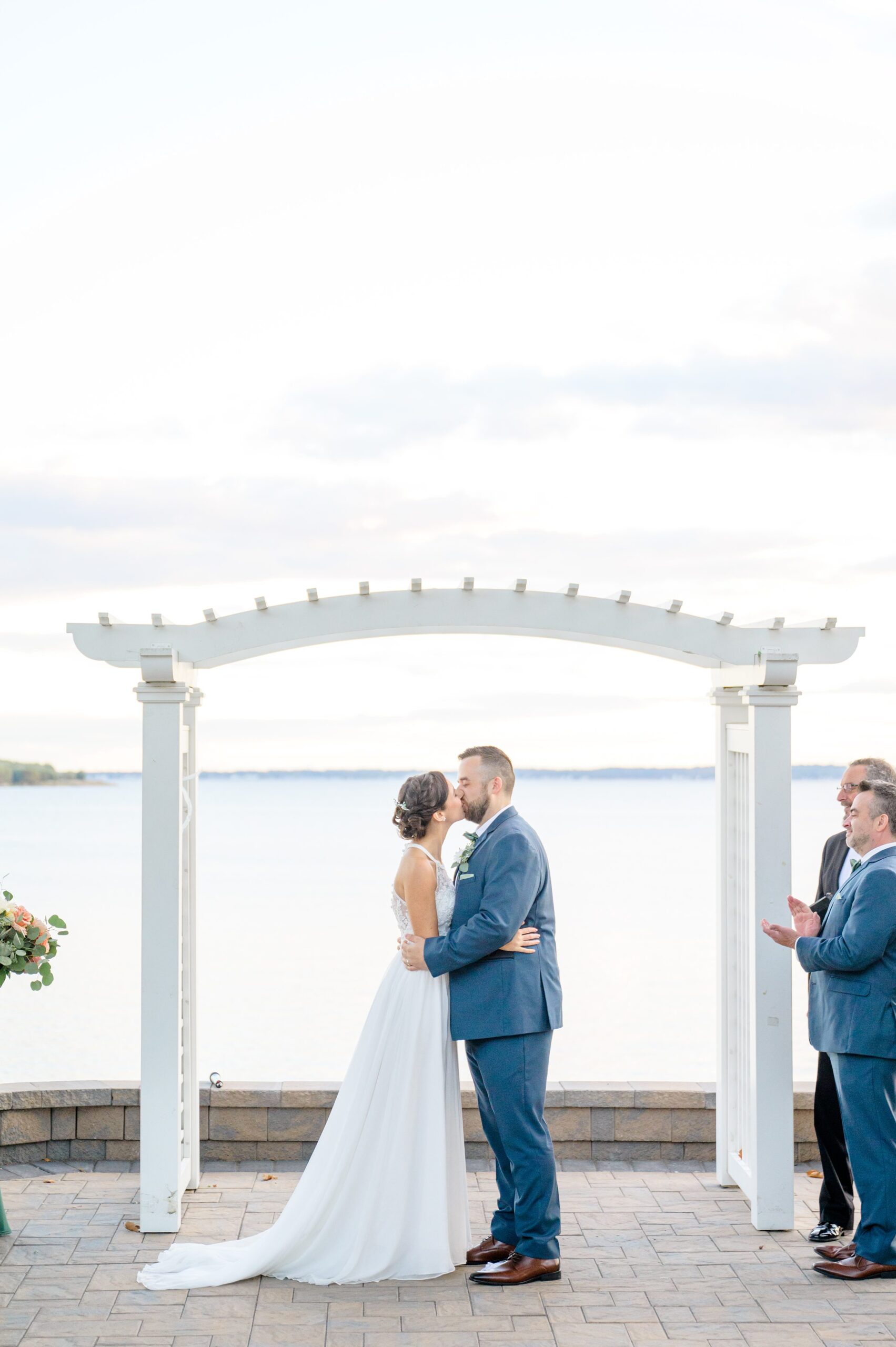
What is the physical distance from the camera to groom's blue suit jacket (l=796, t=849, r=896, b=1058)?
4.00m

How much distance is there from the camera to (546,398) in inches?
767

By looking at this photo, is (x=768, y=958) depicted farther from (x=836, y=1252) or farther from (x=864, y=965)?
(x=836, y=1252)

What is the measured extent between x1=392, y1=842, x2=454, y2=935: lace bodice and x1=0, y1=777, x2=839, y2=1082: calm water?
5164 mm

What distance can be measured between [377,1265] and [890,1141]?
67.6 inches

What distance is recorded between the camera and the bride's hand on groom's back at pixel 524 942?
4.16m

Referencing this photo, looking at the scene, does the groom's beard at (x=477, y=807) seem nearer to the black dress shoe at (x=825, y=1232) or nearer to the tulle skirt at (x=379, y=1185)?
the tulle skirt at (x=379, y=1185)

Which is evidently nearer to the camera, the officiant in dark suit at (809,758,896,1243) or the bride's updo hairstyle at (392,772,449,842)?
the bride's updo hairstyle at (392,772,449,842)

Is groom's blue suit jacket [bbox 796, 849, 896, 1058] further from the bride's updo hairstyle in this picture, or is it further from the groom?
the bride's updo hairstyle

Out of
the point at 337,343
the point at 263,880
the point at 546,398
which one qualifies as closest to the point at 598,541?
the point at 546,398

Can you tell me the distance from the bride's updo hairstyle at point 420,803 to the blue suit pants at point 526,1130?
0.74 m

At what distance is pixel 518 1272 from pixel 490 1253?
0.19 metres

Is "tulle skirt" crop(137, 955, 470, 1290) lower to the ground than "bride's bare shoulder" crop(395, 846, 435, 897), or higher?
lower

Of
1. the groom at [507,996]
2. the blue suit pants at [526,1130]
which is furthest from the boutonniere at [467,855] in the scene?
the blue suit pants at [526,1130]

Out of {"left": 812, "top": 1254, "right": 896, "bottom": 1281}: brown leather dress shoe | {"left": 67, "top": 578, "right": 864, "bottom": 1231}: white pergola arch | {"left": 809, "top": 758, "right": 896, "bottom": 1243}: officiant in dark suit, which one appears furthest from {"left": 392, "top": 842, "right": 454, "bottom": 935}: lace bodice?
{"left": 812, "top": 1254, "right": 896, "bottom": 1281}: brown leather dress shoe
